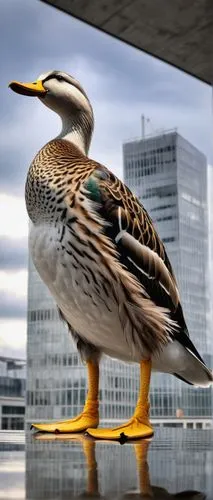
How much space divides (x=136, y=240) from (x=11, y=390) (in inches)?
435

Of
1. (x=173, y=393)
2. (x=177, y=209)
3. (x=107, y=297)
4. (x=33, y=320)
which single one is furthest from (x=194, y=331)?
(x=107, y=297)

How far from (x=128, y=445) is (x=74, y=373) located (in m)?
22.1

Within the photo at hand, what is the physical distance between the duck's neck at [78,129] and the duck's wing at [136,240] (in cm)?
26

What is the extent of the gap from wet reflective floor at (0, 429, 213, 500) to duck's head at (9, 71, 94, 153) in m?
1.06

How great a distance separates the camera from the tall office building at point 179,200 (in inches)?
649

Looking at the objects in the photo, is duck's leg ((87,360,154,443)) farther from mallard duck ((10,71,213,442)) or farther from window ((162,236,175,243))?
window ((162,236,175,243))

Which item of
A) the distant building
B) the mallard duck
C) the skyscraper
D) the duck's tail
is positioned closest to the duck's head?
the mallard duck

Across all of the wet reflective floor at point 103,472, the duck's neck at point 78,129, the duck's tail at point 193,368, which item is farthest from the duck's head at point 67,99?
the wet reflective floor at point 103,472

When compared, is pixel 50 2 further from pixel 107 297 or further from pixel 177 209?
pixel 177 209

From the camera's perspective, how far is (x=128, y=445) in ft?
5.32

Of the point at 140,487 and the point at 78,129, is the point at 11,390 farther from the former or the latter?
the point at 140,487

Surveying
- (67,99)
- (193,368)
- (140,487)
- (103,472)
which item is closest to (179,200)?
(67,99)

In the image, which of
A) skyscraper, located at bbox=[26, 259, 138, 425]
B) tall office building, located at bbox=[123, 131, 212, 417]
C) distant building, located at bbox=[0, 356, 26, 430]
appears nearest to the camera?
distant building, located at bbox=[0, 356, 26, 430]

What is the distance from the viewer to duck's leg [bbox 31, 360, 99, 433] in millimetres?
1932
